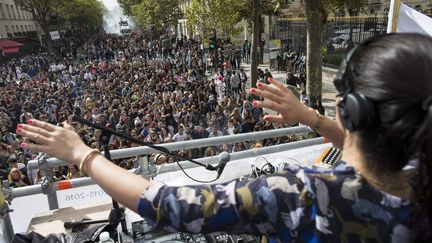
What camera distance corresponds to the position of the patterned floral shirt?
1.17 m

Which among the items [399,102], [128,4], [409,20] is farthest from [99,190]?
[128,4]

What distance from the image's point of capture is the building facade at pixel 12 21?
191ft

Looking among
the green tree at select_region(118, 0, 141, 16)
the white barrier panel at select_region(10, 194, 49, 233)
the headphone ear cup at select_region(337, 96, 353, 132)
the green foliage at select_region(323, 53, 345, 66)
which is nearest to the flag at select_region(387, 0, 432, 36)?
the headphone ear cup at select_region(337, 96, 353, 132)

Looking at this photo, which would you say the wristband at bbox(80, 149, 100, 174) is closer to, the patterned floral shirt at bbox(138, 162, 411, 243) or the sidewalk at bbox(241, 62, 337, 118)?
the patterned floral shirt at bbox(138, 162, 411, 243)

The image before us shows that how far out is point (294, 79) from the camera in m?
19.2

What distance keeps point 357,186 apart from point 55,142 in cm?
106

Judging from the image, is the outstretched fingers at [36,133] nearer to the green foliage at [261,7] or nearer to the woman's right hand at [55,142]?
the woman's right hand at [55,142]

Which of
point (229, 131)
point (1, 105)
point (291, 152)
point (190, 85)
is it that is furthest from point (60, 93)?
point (291, 152)

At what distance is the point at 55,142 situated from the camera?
4.61ft

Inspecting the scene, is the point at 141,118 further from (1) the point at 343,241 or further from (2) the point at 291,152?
(1) the point at 343,241

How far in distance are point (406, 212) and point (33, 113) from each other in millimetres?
16269

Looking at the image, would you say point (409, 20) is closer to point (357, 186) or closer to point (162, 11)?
point (357, 186)

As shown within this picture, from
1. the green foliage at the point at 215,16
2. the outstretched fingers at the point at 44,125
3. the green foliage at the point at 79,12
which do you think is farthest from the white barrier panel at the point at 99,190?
the green foliage at the point at 79,12

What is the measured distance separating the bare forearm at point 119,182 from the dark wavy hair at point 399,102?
2.49 ft
